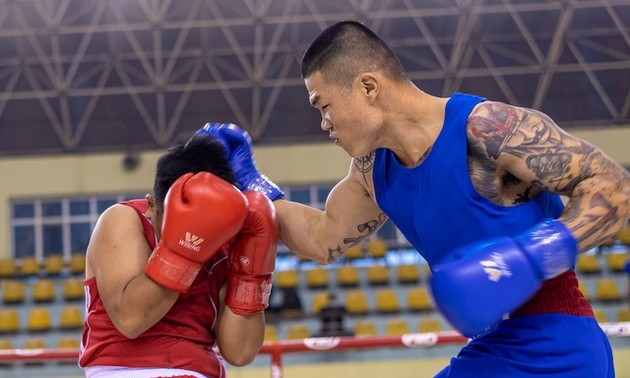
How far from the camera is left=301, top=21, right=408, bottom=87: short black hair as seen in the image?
2.00 m

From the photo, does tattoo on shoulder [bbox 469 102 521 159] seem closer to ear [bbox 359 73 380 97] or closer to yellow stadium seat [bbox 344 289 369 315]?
ear [bbox 359 73 380 97]

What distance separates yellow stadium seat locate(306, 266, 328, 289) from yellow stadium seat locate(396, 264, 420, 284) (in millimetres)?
1070

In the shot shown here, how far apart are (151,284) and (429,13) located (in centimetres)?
1265

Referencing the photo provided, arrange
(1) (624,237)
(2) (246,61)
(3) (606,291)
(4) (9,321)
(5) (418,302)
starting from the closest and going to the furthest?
1. (3) (606,291)
2. (4) (9,321)
3. (5) (418,302)
4. (1) (624,237)
5. (2) (246,61)

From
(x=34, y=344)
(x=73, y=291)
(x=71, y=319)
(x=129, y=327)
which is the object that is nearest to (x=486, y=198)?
(x=129, y=327)

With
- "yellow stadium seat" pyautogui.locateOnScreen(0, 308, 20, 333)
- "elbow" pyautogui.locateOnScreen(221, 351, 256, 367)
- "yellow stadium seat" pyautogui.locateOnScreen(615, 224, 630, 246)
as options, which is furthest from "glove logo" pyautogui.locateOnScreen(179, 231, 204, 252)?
"yellow stadium seat" pyautogui.locateOnScreen(615, 224, 630, 246)

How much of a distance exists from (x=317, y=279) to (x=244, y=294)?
403 inches

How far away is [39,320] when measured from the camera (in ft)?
36.7

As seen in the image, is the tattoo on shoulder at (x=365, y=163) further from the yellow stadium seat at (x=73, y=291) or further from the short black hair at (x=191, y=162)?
the yellow stadium seat at (x=73, y=291)

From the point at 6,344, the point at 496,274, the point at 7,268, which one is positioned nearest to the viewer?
the point at 496,274

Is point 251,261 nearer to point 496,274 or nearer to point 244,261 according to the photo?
point 244,261

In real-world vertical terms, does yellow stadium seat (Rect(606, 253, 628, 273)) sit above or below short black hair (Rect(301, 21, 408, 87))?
below

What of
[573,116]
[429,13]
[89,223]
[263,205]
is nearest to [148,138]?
[89,223]

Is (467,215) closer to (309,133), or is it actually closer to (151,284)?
(151,284)
